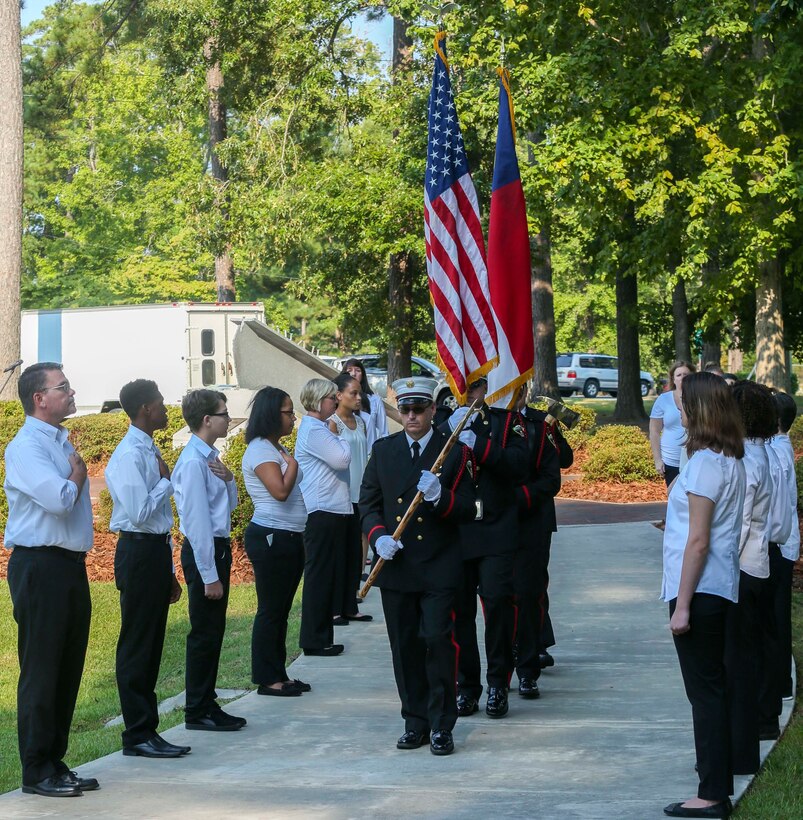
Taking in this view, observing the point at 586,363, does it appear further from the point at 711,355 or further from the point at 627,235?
the point at 627,235

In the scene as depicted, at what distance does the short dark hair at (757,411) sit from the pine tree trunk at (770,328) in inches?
657

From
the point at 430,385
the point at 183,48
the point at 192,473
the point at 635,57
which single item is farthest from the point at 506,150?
the point at 183,48

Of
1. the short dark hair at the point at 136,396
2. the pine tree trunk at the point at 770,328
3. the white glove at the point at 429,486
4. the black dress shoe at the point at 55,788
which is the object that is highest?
the pine tree trunk at the point at 770,328

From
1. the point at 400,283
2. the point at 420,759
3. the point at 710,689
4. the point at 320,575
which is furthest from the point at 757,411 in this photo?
the point at 400,283

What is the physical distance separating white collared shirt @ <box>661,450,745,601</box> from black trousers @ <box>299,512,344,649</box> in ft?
13.8

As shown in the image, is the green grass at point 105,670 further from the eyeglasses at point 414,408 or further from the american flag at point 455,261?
the american flag at point 455,261

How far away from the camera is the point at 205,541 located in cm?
692

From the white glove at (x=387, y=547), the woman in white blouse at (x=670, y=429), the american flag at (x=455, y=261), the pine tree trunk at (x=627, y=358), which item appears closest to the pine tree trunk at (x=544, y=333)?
the pine tree trunk at (x=627, y=358)

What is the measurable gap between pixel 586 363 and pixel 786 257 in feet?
114

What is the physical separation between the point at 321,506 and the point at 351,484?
134cm

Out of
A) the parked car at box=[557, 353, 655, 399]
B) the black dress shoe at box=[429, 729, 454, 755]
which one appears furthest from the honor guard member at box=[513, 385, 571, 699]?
the parked car at box=[557, 353, 655, 399]

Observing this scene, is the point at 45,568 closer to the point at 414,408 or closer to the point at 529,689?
the point at 414,408

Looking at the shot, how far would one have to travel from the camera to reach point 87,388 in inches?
1289

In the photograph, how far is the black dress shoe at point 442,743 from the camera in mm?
6575
